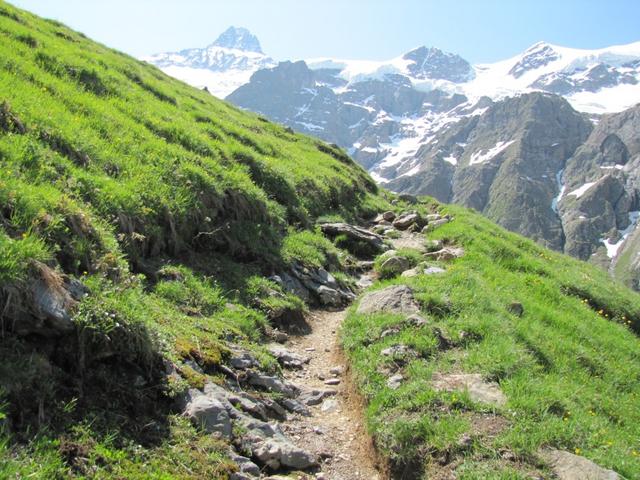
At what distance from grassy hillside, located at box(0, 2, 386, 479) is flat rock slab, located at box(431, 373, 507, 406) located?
129 inches

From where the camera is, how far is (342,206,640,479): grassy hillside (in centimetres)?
731

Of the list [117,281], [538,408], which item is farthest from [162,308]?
[538,408]

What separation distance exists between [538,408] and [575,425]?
570 millimetres

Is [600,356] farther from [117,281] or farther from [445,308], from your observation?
[117,281]

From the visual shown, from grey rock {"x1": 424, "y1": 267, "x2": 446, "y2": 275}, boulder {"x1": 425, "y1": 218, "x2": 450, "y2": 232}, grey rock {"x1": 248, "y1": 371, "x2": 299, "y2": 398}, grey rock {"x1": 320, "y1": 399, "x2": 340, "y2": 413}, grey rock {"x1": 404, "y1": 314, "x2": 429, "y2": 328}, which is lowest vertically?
grey rock {"x1": 320, "y1": 399, "x2": 340, "y2": 413}

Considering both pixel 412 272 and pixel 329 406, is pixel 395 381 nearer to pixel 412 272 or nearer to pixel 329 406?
pixel 329 406

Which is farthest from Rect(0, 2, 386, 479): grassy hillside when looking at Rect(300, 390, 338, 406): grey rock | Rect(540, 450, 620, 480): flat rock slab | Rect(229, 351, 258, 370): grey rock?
Rect(540, 450, 620, 480): flat rock slab

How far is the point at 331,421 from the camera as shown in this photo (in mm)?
8992

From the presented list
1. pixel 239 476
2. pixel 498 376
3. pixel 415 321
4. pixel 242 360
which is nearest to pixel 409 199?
pixel 415 321

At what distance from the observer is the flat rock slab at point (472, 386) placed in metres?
8.37

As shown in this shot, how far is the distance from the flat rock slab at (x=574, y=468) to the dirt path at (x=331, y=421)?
2.49 metres

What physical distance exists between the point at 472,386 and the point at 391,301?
3944 millimetres

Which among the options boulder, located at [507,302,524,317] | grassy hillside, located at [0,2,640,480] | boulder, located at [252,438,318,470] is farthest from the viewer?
boulder, located at [507,302,524,317]

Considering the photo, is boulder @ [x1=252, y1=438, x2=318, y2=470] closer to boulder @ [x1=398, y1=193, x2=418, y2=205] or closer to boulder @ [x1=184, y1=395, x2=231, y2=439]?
boulder @ [x1=184, y1=395, x2=231, y2=439]
